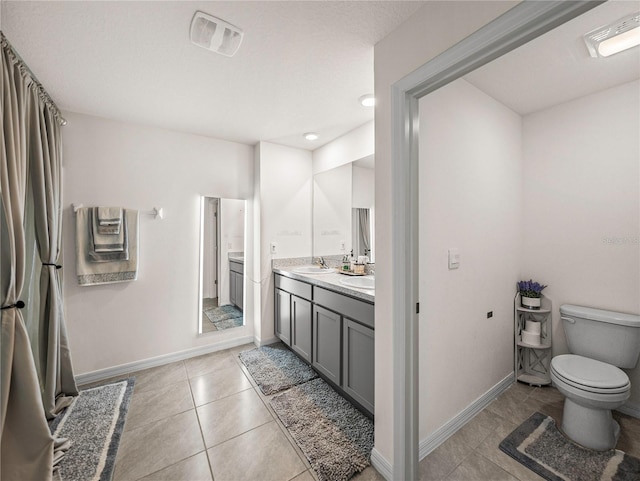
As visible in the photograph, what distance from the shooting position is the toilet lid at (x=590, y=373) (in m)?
1.54

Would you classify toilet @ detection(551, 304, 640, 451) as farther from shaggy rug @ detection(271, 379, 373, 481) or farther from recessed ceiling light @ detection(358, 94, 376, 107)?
recessed ceiling light @ detection(358, 94, 376, 107)

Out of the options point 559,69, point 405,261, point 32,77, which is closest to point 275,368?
point 405,261

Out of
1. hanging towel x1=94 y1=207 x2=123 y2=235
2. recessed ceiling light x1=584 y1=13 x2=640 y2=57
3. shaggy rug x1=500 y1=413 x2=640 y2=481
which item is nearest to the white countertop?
shaggy rug x1=500 y1=413 x2=640 y2=481

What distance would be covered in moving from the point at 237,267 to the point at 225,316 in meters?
0.57

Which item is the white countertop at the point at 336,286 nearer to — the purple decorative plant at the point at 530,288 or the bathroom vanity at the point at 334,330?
the bathroom vanity at the point at 334,330

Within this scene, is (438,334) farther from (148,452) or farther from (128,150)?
(128,150)

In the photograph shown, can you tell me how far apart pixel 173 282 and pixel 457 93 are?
2943mm

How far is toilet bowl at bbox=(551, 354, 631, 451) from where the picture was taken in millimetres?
1536

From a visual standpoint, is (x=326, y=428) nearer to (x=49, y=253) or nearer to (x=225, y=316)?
(x=225, y=316)

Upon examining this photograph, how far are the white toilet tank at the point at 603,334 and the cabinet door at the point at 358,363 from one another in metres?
1.55

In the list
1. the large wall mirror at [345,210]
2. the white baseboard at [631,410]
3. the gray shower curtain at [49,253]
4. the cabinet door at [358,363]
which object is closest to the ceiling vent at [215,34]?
the gray shower curtain at [49,253]

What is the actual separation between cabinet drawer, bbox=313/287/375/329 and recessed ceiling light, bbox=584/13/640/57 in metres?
1.89

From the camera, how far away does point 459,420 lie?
1.79 m

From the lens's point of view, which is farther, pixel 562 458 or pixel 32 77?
pixel 32 77
